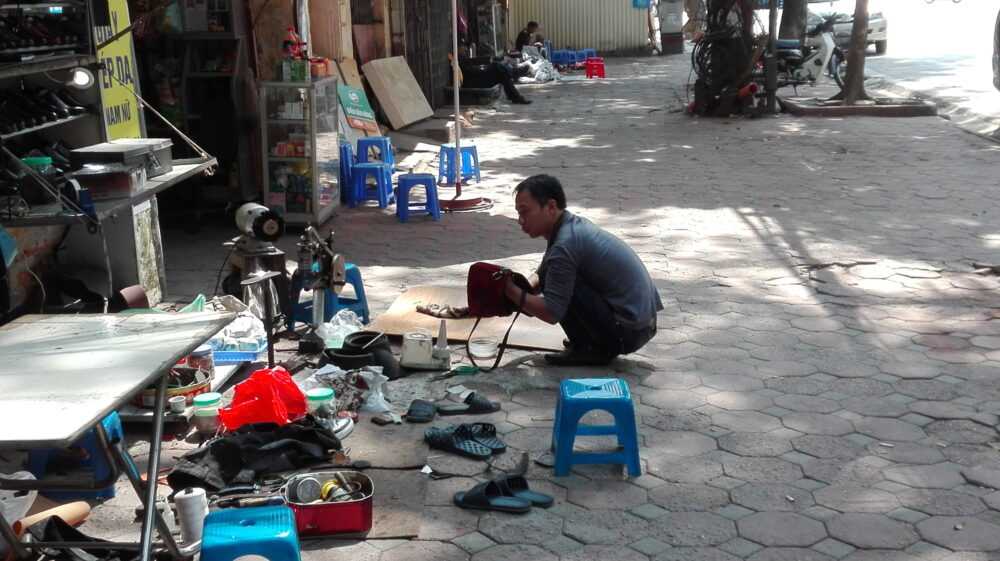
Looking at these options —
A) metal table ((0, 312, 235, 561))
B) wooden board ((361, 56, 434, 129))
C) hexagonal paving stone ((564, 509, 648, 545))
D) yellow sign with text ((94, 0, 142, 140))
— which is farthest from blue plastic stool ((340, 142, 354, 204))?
hexagonal paving stone ((564, 509, 648, 545))

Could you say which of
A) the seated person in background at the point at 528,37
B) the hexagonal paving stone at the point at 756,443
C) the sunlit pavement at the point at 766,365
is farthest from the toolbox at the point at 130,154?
the seated person in background at the point at 528,37

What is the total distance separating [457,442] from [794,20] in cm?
1647

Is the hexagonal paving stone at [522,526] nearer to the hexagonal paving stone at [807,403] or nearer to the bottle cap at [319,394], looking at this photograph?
the bottle cap at [319,394]

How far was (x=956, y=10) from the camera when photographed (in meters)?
35.6

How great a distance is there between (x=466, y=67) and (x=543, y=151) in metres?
5.36

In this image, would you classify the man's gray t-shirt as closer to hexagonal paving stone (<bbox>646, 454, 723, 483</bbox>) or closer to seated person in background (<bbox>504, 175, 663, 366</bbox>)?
seated person in background (<bbox>504, 175, 663, 366</bbox>)

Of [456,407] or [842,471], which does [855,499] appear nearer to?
[842,471]

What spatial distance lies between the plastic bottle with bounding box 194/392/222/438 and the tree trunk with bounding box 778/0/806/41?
16399 mm

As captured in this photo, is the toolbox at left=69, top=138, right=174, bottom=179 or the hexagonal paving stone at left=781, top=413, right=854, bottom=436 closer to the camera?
the hexagonal paving stone at left=781, top=413, right=854, bottom=436

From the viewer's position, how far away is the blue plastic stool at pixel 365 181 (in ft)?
31.4

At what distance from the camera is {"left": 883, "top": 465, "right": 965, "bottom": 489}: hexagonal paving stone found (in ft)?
13.6

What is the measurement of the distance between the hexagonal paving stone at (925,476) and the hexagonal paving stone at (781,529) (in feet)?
1.90

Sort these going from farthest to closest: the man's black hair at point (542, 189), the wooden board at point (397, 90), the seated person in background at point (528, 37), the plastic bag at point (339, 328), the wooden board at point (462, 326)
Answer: the seated person in background at point (528, 37)
the wooden board at point (397, 90)
the wooden board at point (462, 326)
the plastic bag at point (339, 328)
the man's black hair at point (542, 189)

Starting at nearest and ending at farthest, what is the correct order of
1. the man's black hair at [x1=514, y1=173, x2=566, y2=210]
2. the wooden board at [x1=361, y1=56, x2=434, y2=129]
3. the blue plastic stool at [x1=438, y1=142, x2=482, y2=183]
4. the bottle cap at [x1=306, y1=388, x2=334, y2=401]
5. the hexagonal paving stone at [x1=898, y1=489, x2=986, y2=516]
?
the hexagonal paving stone at [x1=898, y1=489, x2=986, y2=516] < the bottle cap at [x1=306, y1=388, x2=334, y2=401] < the man's black hair at [x1=514, y1=173, x2=566, y2=210] < the blue plastic stool at [x1=438, y1=142, x2=482, y2=183] < the wooden board at [x1=361, y1=56, x2=434, y2=129]
